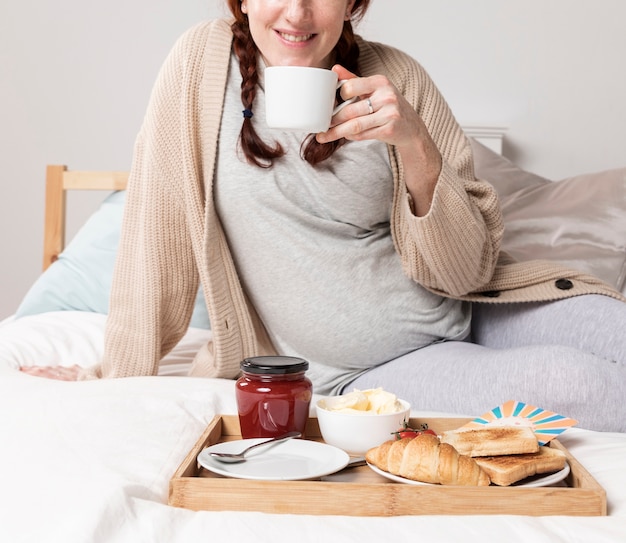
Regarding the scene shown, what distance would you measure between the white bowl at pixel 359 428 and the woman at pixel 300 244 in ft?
1.42

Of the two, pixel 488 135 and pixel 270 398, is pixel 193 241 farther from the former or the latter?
pixel 488 135

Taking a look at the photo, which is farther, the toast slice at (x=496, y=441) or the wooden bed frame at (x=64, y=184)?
the wooden bed frame at (x=64, y=184)

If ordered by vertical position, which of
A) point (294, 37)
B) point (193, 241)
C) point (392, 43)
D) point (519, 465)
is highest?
point (392, 43)

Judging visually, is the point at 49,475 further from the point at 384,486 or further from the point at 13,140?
the point at 13,140

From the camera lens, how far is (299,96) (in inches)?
37.3

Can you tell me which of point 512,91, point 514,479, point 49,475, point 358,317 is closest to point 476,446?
point 514,479

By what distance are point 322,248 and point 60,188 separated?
1323 millimetres

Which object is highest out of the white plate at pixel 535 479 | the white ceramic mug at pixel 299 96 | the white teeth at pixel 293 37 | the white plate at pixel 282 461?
the white teeth at pixel 293 37

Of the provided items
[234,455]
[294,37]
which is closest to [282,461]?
[234,455]

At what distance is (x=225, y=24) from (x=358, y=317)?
0.59 meters

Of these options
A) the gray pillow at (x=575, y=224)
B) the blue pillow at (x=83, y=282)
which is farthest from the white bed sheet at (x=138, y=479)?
the gray pillow at (x=575, y=224)

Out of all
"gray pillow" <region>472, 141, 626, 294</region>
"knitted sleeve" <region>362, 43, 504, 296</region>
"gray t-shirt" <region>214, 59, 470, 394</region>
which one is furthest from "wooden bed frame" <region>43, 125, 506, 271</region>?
"gray t-shirt" <region>214, 59, 470, 394</region>

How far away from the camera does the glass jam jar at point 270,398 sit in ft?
3.01

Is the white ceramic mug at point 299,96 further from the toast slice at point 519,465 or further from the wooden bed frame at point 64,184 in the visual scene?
the wooden bed frame at point 64,184
